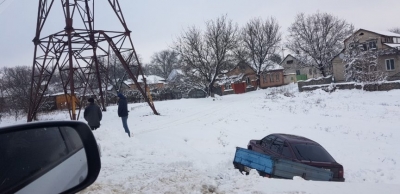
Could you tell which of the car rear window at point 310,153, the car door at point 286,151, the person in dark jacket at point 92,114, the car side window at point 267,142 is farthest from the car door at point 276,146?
the person in dark jacket at point 92,114

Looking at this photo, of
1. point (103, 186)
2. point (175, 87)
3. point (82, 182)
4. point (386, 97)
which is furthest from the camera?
point (175, 87)

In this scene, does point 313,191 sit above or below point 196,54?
below

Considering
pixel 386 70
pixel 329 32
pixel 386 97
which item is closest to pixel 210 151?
pixel 386 97

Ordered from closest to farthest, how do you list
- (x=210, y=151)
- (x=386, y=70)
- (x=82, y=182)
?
(x=82, y=182), (x=210, y=151), (x=386, y=70)

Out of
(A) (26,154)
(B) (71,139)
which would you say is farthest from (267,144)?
(A) (26,154)

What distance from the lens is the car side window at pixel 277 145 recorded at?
443 inches

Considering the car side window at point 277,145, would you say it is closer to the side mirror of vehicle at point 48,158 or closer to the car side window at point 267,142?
the car side window at point 267,142

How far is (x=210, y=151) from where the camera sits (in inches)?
563

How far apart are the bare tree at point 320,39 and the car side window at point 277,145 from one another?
175 ft

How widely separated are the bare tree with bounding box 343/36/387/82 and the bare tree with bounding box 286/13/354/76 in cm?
697

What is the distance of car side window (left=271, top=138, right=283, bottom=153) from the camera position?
11.3m

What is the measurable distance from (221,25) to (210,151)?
37.4 metres

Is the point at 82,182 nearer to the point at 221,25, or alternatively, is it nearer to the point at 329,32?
the point at 221,25

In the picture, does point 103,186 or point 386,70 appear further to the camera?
point 386,70
